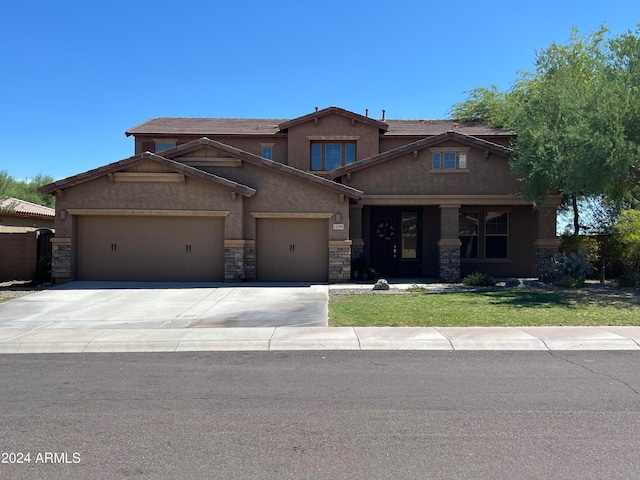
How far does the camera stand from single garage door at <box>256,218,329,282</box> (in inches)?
736

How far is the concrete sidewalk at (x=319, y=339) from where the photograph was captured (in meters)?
8.96

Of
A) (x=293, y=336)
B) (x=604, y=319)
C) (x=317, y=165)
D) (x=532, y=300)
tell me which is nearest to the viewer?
(x=293, y=336)

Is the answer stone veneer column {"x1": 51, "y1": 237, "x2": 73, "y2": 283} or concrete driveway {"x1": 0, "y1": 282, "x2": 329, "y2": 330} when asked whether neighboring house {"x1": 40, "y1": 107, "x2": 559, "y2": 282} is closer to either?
stone veneer column {"x1": 51, "y1": 237, "x2": 73, "y2": 283}

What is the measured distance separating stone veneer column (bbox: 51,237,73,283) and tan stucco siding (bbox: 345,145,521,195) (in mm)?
9926

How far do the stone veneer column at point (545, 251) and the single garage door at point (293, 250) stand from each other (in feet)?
25.7

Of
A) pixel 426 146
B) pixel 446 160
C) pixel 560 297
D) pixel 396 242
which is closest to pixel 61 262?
pixel 396 242

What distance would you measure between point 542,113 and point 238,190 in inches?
403

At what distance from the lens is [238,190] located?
1791cm

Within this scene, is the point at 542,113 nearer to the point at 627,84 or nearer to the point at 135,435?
the point at 627,84

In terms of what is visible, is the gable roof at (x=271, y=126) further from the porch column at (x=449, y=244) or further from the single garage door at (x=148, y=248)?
the single garage door at (x=148, y=248)

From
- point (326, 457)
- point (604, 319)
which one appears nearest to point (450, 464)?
point (326, 457)

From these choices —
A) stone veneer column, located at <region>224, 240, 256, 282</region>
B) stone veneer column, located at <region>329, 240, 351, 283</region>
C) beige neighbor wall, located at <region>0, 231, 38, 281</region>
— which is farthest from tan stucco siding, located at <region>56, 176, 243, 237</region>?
stone veneer column, located at <region>329, 240, 351, 283</region>

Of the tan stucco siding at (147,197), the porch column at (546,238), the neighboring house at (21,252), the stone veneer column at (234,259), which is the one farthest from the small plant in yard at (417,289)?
the neighboring house at (21,252)

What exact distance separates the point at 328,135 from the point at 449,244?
7372 millimetres
